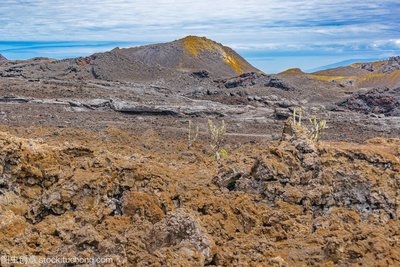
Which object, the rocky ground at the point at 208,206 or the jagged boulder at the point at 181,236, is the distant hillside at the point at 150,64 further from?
the jagged boulder at the point at 181,236

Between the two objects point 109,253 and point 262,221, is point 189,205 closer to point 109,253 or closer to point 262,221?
point 262,221

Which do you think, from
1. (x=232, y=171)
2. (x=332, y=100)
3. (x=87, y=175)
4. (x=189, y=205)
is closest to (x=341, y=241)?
(x=189, y=205)

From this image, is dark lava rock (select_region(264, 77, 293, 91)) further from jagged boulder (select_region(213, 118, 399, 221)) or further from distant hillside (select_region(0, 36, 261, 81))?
jagged boulder (select_region(213, 118, 399, 221))

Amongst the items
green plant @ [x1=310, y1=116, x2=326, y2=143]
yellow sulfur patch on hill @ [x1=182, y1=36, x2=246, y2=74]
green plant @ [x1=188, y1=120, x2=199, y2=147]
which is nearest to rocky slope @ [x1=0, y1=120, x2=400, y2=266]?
green plant @ [x1=310, y1=116, x2=326, y2=143]

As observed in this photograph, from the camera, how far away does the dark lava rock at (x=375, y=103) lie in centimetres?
3838

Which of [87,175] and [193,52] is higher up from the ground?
[193,52]

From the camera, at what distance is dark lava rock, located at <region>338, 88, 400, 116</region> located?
126 ft

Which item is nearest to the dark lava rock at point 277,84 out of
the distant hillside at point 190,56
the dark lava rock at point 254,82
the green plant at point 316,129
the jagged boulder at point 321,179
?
the dark lava rock at point 254,82

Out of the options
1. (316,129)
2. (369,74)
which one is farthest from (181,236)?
(369,74)

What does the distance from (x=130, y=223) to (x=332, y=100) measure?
4115 centimetres

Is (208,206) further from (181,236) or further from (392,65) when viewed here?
(392,65)

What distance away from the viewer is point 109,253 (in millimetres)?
5285

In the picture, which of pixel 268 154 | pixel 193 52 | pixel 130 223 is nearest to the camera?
pixel 130 223

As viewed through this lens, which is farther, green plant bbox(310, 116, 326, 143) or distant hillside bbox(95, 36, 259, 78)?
distant hillside bbox(95, 36, 259, 78)
